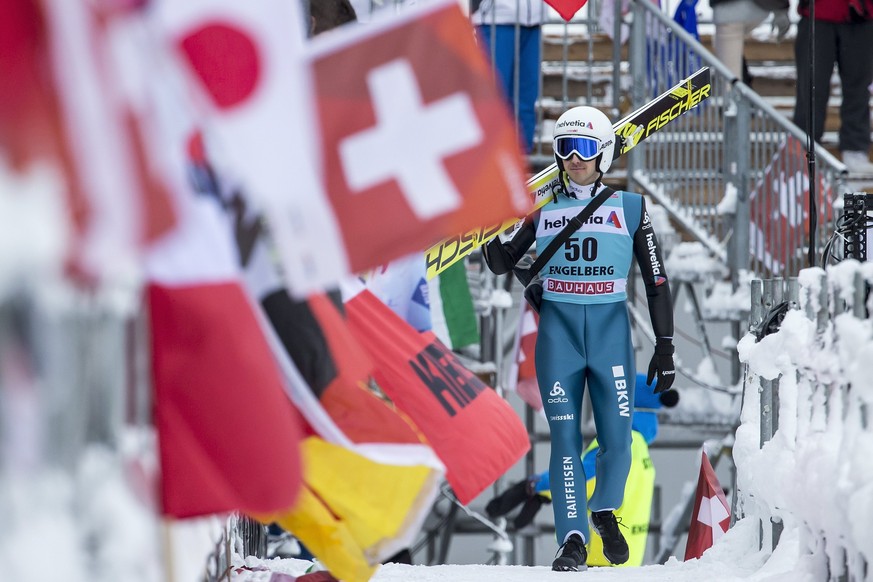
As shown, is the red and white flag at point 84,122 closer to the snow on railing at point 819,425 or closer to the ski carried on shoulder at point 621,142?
the snow on railing at point 819,425

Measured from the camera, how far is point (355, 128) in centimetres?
342

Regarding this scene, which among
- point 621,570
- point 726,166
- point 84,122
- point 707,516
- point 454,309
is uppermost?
point 84,122

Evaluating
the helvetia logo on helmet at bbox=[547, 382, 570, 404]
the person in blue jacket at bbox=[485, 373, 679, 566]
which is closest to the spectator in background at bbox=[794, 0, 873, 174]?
the person in blue jacket at bbox=[485, 373, 679, 566]

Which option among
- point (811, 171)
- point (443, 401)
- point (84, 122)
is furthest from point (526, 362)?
point (84, 122)

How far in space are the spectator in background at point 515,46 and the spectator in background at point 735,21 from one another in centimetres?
139

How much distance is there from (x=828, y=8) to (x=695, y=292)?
7.00ft

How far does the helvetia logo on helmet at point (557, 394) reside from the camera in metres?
6.96

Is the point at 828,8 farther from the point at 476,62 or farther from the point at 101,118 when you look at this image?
the point at 101,118

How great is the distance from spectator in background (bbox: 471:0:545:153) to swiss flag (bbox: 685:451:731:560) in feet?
10.2

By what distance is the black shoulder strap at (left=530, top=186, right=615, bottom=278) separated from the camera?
6.97m

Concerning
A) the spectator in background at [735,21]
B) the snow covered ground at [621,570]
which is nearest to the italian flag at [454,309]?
the spectator in background at [735,21]

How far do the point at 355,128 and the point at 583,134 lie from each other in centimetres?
366

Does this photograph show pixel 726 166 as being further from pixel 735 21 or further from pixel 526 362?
pixel 526 362

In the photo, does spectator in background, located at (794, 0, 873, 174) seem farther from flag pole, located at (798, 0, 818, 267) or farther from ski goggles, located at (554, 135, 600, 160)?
flag pole, located at (798, 0, 818, 267)
